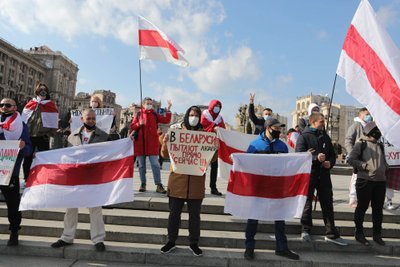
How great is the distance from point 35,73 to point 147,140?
115891 millimetres

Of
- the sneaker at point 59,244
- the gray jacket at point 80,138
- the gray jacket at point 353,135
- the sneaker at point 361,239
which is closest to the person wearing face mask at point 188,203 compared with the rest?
the gray jacket at point 80,138

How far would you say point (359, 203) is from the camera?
5.54 metres

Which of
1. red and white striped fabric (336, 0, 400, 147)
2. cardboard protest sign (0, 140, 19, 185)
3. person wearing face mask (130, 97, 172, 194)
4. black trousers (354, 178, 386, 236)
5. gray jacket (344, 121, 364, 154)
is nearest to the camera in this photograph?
red and white striped fabric (336, 0, 400, 147)

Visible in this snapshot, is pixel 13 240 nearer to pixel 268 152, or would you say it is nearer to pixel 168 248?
pixel 168 248

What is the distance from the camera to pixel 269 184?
521cm

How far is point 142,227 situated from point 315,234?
2815 millimetres

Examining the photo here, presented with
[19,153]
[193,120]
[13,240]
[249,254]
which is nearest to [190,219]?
[249,254]

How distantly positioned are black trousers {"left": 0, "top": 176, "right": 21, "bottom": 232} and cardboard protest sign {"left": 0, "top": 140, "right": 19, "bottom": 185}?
0.10 m

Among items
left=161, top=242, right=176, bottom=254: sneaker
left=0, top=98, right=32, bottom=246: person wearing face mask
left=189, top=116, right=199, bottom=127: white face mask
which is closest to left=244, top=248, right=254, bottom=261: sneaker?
left=161, top=242, right=176, bottom=254: sneaker

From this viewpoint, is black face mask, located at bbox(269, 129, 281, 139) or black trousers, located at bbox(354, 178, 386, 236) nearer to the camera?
black face mask, located at bbox(269, 129, 281, 139)

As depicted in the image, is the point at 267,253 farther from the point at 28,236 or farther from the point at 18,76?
the point at 18,76

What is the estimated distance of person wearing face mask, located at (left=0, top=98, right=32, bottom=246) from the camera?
16.7 feet

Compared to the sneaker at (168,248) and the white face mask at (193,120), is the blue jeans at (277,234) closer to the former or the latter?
the sneaker at (168,248)

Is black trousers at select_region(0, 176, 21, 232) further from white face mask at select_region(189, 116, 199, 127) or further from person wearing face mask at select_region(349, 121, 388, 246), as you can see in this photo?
person wearing face mask at select_region(349, 121, 388, 246)
